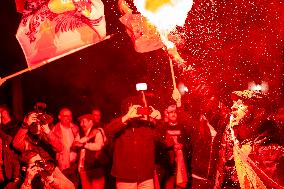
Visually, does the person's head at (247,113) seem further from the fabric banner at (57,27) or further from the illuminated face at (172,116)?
the fabric banner at (57,27)

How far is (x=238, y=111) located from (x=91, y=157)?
1.83 meters

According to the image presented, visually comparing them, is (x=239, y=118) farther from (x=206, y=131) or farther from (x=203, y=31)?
(x=203, y=31)

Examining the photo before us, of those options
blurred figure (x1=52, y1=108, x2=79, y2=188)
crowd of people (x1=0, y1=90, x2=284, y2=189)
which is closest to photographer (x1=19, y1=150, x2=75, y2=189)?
crowd of people (x1=0, y1=90, x2=284, y2=189)

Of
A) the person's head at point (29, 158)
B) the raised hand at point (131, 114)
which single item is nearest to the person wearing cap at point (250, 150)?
the raised hand at point (131, 114)

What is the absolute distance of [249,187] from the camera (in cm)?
521

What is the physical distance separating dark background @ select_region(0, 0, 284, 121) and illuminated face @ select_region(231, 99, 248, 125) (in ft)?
9.88

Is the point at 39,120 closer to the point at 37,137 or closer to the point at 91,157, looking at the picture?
the point at 37,137

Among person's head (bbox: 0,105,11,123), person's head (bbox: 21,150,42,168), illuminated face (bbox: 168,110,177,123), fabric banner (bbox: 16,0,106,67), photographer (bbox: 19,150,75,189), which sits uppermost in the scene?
fabric banner (bbox: 16,0,106,67)

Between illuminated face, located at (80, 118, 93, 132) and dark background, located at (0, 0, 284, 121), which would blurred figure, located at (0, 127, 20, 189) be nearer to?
illuminated face, located at (80, 118, 93, 132)

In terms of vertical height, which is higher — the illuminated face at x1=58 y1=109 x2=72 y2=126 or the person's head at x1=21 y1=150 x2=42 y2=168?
the illuminated face at x1=58 y1=109 x2=72 y2=126

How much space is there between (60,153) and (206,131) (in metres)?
1.64

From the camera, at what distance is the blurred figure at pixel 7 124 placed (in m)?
6.19

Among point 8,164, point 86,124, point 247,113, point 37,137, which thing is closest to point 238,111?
point 247,113

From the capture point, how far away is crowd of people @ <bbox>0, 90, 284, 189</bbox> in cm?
598
